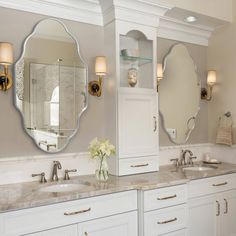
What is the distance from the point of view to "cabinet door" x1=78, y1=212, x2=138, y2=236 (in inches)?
76.0

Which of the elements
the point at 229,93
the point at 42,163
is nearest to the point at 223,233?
the point at 229,93

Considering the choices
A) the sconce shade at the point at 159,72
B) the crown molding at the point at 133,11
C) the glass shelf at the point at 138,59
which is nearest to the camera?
the crown molding at the point at 133,11

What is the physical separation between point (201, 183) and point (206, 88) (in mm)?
1328

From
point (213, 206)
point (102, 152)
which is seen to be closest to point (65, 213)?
point (102, 152)

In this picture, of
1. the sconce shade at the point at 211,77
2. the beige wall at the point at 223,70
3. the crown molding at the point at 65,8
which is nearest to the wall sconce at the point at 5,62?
the crown molding at the point at 65,8

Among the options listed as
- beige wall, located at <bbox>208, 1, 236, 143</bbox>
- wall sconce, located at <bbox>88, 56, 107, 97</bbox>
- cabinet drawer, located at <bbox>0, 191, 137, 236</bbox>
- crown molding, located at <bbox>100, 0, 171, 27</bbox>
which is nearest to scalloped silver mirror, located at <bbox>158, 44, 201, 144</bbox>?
beige wall, located at <bbox>208, 1, 236, 143</bbox>

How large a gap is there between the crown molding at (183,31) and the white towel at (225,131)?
0.97 meters

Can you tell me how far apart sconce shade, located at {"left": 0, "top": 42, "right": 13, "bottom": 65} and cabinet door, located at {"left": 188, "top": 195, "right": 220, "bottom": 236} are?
1931 millimetres

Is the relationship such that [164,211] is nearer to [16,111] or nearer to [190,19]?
[16,111]

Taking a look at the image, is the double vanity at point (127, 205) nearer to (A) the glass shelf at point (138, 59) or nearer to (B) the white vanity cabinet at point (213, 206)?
(B) the white vanity cabinet at point (213, 206)

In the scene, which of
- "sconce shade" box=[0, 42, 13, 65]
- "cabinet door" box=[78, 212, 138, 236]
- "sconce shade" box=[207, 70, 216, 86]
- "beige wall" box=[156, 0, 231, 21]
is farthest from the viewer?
"sconce shade" box=[207, 70, 216, 86]

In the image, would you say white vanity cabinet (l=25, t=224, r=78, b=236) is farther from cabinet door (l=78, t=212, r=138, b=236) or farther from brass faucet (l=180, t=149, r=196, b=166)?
brass faucet (l=180, t=149, r=196, b=166)

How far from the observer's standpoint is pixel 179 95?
3227 mm

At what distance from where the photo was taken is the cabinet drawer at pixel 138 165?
250 centimetres
